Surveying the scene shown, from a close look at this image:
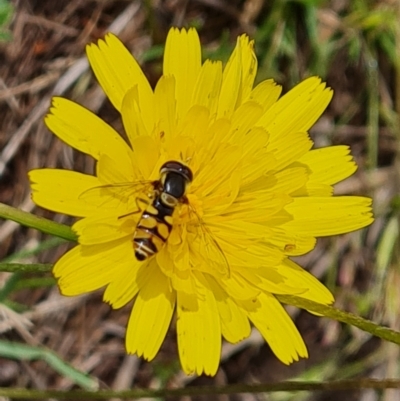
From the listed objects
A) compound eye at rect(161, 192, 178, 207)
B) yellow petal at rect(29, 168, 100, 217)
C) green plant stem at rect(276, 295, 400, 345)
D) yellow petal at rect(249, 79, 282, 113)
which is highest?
yellow petal at rect(249, 79, 282, 113)

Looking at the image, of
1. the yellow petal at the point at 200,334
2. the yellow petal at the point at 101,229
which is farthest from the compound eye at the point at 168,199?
the yellow petal at the point at 200,334

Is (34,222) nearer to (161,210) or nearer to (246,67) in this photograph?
(161,210)

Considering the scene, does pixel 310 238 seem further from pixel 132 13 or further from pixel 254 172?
pixel 132 13

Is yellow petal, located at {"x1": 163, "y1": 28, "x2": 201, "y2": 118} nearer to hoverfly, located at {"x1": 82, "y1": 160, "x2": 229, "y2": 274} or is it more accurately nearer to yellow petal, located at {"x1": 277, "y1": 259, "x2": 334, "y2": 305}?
hoverfly, located at {"x1": 82, "y1": 160, "x2": 229, "y2": 274}

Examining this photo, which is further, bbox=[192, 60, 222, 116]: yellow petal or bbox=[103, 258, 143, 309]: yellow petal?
bbox=[192, 60, 222, 116]: yellow petal

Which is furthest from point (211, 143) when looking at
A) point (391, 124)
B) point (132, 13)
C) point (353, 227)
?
point (391, 124)

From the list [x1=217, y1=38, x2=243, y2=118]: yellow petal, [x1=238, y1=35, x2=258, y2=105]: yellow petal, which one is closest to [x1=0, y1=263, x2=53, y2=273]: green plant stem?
[x1=217, y1=38, x2=243, y2=118]: yellow petal

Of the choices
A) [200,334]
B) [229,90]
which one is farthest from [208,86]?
[200,334]
